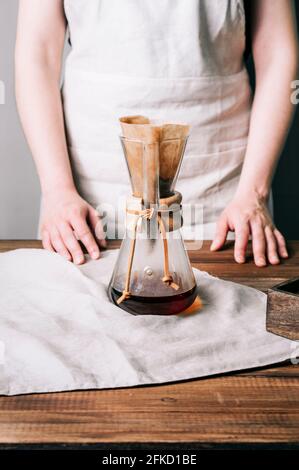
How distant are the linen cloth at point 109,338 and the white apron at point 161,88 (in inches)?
19.5

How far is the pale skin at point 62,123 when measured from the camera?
4.29ft

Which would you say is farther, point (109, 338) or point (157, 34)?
point (157, 34)

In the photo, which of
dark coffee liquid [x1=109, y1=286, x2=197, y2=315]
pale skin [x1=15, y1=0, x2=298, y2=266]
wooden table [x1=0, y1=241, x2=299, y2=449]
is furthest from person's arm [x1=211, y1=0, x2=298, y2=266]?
wooden table [x1=0, y1=241, x2=299, y2=449]

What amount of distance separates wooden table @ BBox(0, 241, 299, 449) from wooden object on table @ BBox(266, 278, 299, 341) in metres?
0.07

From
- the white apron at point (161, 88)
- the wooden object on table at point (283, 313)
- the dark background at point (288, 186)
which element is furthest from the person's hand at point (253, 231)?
the dark background at point (288, 186)

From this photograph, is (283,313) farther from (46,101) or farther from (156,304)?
(46,101)

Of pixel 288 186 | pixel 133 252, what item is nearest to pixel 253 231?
pixel 133 252

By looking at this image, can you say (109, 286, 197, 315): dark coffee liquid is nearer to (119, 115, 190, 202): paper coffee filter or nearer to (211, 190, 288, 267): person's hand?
(119, 115, 190, 202): paper coffee filter

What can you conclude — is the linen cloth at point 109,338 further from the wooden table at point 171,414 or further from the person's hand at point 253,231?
the person's hand at point 253,231

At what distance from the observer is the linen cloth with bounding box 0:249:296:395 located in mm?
772

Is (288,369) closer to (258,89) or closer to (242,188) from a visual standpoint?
(242,188)

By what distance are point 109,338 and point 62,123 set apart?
0.85m

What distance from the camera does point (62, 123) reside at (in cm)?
157
